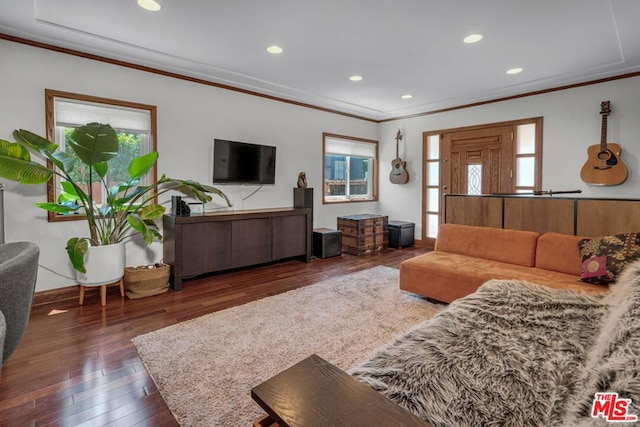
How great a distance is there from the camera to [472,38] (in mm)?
3188

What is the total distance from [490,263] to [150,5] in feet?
11.9

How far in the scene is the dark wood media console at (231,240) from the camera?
144 inches

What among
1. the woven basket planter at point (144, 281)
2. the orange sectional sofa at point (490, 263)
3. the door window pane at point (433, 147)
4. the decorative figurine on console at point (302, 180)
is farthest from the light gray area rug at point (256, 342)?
the door window pane at point (433, 147)

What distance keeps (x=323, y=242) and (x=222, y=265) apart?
1652 mm

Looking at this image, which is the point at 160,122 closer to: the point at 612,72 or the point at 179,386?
the point at 179,386

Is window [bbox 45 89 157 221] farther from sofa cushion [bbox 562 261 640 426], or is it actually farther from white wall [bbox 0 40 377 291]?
sofa cushion [bbox 562 261 640 426]

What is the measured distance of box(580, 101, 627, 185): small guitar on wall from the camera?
13.3 feet

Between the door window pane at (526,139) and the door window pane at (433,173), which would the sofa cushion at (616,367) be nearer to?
the door window pane at (526,139)

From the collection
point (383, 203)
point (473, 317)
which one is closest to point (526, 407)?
point (473, 317)

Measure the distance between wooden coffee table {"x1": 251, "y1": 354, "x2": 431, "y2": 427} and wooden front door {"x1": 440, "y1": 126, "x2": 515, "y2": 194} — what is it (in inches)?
199

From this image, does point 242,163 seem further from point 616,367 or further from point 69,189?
point 616,367

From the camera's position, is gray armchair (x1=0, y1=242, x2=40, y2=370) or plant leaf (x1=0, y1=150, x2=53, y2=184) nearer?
gray armchair (x1=0, y1=242, x2=40, y2=370)

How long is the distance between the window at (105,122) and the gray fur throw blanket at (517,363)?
11.7ft

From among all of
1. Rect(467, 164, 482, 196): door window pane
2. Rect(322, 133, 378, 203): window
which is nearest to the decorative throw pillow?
Rect(467, 164, 482, 196): door window pane
